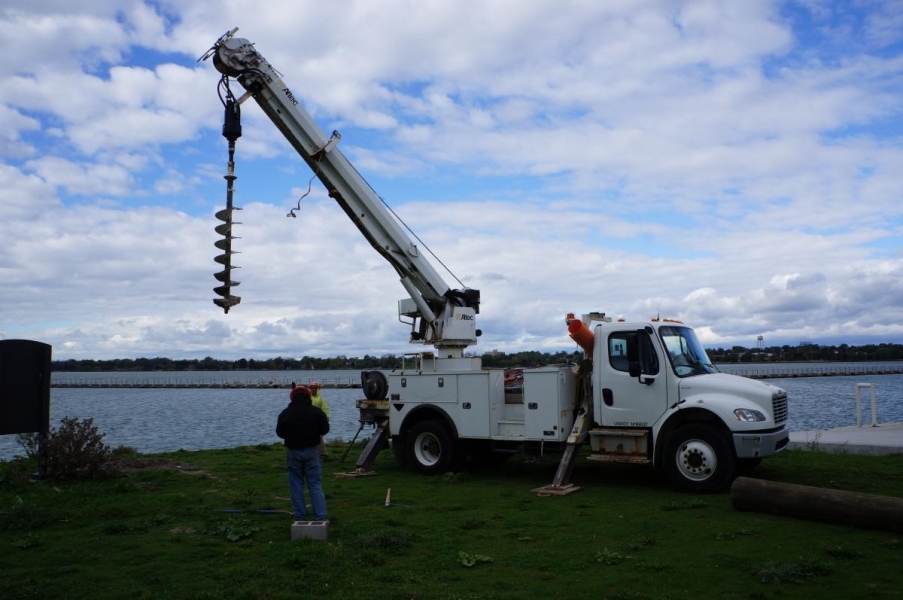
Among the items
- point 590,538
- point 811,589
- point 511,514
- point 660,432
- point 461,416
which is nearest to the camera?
point 811,589

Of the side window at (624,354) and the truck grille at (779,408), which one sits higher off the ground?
the side window at (624,354)

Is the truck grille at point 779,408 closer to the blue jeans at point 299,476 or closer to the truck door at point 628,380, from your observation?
the truck door at point 628,380

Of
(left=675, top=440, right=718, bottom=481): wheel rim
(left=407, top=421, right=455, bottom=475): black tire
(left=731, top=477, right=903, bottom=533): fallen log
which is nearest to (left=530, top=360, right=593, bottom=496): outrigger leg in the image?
(left=675, top=440, right=718, bottom=481): wheel rim

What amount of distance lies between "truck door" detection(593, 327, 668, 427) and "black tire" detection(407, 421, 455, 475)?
10.3 ft

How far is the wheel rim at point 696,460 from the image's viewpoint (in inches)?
→ 462

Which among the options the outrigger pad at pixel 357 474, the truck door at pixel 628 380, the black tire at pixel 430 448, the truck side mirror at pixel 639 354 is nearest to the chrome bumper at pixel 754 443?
the truck door at pixel 628 380

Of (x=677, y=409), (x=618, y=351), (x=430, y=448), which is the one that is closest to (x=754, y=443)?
(x=677, y=409)

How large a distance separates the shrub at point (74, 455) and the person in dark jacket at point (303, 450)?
5821 mm

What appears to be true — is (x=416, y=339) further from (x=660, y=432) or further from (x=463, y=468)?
(x=660, y=432)

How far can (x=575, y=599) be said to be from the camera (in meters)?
6.89

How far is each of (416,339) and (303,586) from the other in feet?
29.8

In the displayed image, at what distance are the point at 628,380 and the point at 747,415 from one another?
1.95 m

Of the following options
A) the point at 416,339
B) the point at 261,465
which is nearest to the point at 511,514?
the point at 416,339

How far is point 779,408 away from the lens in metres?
12.1
